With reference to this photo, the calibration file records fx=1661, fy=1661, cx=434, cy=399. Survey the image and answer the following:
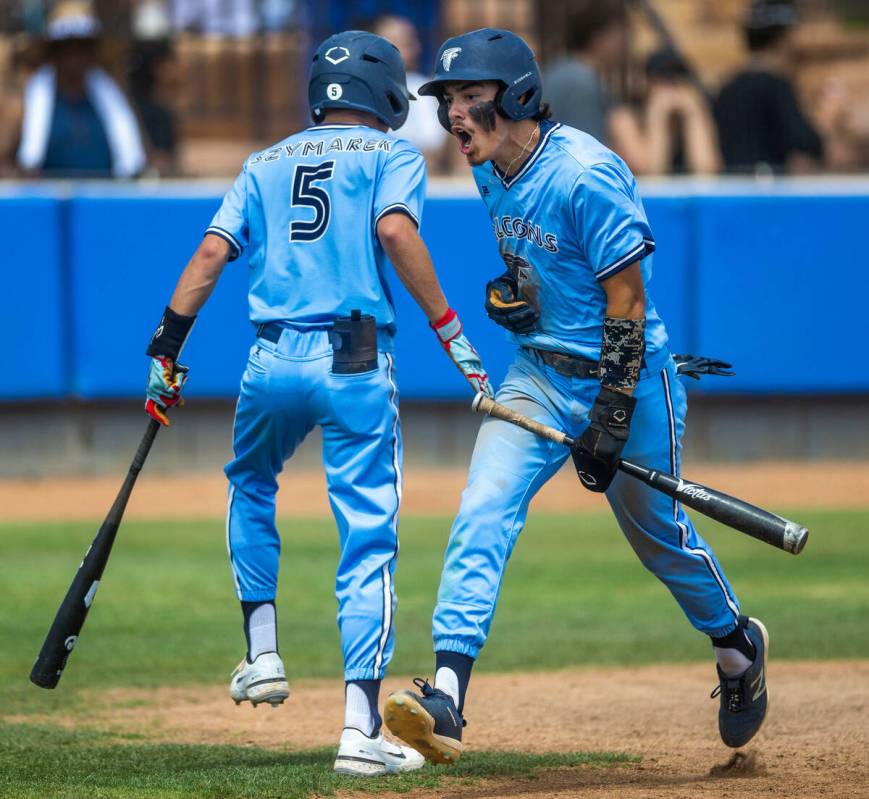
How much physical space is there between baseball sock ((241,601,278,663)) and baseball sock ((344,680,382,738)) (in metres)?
0.42

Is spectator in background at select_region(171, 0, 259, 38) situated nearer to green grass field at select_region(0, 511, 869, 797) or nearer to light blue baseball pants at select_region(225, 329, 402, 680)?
green grass field at select_region(0, 511, 869, 797)

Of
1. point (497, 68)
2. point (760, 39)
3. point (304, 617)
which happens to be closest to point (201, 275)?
point (497, 68)

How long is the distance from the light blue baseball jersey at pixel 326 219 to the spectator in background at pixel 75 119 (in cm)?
695

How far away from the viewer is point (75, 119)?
39.3ft

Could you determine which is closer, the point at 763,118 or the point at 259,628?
the point at 259,628

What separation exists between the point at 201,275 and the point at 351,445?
2.36 ft

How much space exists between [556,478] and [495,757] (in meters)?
7.01

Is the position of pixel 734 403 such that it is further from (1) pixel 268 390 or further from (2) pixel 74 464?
(1) pixel 268 390

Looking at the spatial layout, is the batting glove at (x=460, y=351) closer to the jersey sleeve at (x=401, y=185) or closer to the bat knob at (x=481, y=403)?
the bat knob at (x=481, y=403)

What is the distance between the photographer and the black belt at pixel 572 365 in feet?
17.1

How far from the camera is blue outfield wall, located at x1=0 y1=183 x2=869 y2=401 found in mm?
11758

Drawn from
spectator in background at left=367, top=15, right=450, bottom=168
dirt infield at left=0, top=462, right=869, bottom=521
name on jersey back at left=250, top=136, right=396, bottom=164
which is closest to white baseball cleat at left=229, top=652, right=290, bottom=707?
name on jersey back at left=250, top=136, right=396, bottom=164

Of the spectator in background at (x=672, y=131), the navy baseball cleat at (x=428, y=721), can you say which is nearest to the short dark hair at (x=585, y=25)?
the spectator in background at (x=672, y=131)

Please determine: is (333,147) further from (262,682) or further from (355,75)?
(262,682)
